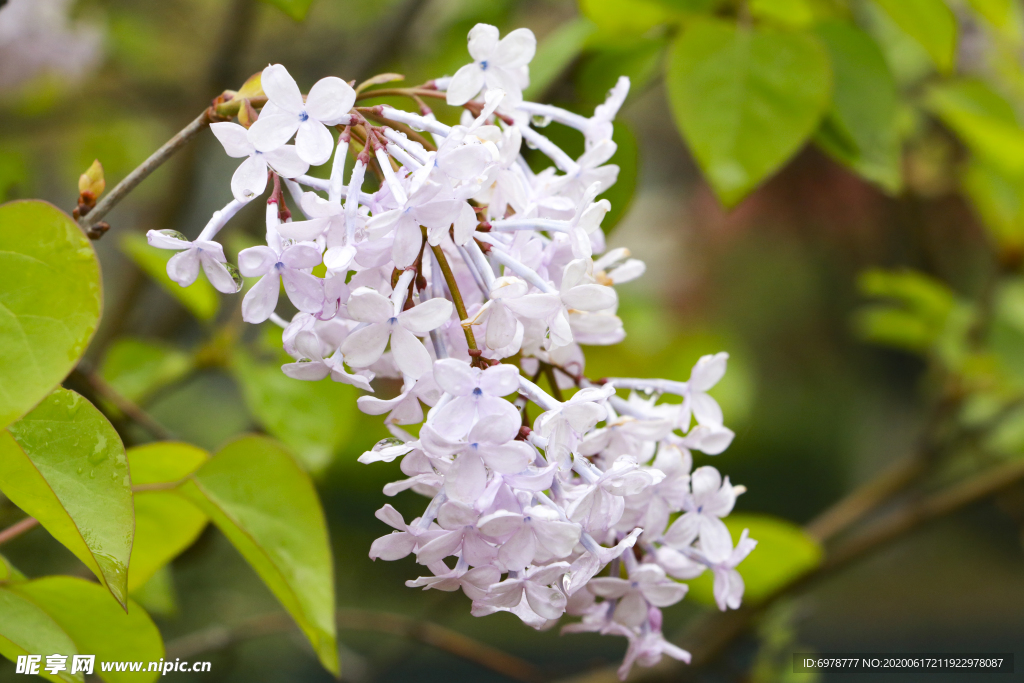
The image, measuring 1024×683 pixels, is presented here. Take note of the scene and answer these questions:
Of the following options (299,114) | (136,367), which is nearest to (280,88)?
(299,114)

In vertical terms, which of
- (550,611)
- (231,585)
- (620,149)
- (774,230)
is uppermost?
(620,149)

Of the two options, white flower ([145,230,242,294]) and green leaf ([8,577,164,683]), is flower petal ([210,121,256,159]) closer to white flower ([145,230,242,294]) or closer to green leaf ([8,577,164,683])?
white flower ([145,230,242,294])

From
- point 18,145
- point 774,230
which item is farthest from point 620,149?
point 774,230

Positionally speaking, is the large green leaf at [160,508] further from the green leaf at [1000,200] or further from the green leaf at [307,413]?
the green leaf at [1000,200]

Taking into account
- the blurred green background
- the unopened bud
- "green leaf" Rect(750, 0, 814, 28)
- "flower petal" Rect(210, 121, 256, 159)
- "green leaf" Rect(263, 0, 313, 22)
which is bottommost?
the blurred green background

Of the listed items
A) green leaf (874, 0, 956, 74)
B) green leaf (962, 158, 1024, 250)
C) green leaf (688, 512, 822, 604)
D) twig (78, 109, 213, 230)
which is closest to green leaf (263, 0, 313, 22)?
twig (78, 109, 213, 230)

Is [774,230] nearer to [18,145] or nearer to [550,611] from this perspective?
[18,145]
